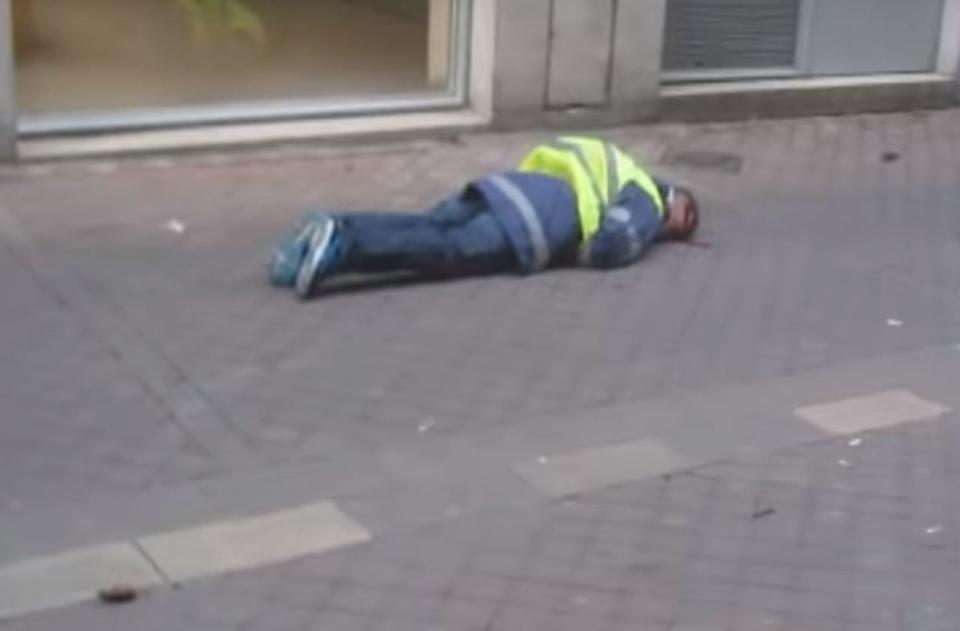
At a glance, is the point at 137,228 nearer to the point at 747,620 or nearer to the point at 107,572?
the point at 107,572

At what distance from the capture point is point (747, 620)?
4.54 meters

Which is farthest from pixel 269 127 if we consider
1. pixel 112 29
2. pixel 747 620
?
pixel 747 620

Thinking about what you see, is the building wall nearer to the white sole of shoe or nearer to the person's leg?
the person's leg

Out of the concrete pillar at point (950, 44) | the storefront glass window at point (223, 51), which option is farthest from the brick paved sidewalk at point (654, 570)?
the concrete pillar at point (950, 44)

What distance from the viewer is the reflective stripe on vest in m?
6.87

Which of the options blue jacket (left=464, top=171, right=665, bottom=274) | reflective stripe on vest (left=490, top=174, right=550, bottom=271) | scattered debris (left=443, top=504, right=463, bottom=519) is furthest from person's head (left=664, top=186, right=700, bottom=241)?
scattered debris (left=443, top=504, right=463, bottom=519)

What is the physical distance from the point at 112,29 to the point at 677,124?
284 centimetres

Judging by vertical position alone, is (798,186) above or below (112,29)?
below

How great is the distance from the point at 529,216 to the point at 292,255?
88cm

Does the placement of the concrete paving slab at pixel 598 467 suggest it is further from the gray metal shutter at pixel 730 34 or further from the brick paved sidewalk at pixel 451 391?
the gray metal shutter at pixel 730 34

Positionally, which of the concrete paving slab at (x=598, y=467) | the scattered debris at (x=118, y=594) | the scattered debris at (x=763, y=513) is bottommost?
the scattered debris at (x=763, y=513)

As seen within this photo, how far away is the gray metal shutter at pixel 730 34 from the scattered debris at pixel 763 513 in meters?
4.85

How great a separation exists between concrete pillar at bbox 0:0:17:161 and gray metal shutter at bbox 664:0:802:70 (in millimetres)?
3350

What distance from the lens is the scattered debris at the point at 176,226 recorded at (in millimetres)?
7194
